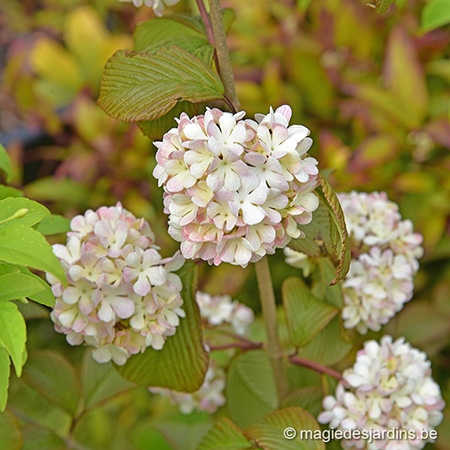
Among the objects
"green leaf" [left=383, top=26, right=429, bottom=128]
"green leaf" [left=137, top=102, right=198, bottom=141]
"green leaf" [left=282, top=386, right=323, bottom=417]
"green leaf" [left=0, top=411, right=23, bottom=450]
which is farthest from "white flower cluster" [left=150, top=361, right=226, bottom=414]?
"green leaf" [left=383, top=26, right=429, bottom=128]

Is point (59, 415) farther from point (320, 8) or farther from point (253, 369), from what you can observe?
point (320, 8)

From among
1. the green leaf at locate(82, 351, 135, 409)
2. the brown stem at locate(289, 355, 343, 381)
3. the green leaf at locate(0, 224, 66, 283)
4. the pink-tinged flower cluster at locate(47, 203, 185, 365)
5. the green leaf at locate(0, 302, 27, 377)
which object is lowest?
the green leaf at locate(82, 351, 135, 409)

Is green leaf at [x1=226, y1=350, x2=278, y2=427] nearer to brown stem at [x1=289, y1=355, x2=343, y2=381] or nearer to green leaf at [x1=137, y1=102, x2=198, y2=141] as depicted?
brown stem at [x1=289, y1=355, x2=343, y2=381]

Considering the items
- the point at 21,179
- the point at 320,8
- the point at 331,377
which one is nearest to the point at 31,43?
the point at 21,179

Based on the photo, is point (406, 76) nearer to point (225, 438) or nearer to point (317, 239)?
point (317, 239)

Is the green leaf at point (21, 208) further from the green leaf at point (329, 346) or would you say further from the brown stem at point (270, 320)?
the green leaf at point (329, 346)

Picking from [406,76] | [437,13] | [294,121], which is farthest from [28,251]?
[406,76]

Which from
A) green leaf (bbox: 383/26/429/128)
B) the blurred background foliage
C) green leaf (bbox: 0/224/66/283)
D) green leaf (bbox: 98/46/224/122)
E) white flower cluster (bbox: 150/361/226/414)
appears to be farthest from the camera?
green leaf (bbox: 383/26/429/128)
